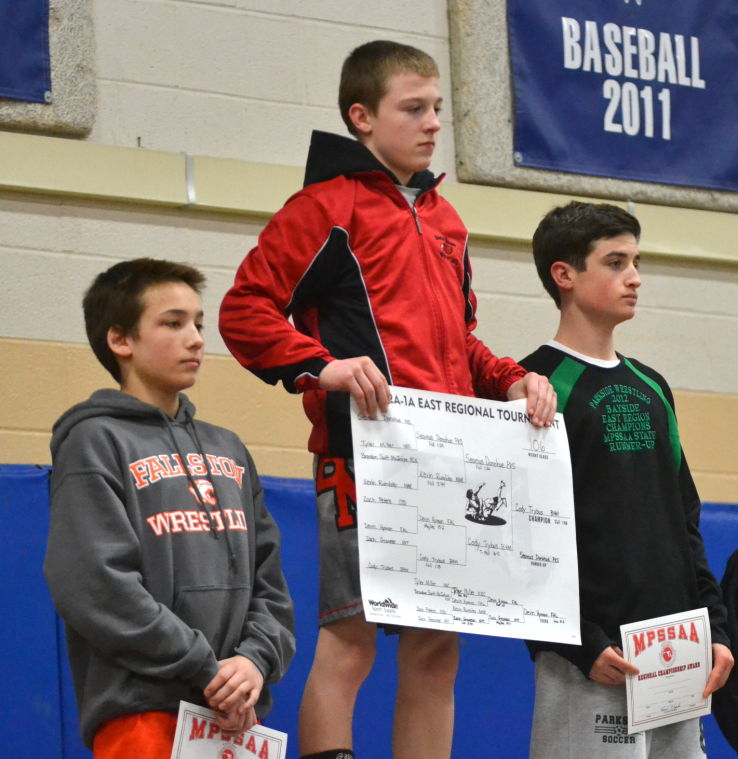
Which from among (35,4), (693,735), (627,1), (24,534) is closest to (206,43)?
(35,4)

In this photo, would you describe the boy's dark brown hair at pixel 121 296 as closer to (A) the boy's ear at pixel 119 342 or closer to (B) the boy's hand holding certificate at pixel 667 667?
(A) the boy's ear at pixel 119 342

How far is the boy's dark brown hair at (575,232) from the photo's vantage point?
9.68 feet

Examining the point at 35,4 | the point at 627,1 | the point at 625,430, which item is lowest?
the point at 625,430

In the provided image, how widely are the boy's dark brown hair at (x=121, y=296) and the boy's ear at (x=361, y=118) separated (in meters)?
0.46

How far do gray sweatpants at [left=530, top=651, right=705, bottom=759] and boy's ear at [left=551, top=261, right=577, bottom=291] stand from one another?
0.81 metres

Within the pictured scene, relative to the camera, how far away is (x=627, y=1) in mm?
4492

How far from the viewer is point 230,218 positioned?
387 centimetres

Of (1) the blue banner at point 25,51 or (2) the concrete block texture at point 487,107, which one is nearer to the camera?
(1) the blue banner at point 25,51

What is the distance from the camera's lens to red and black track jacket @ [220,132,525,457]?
245cm

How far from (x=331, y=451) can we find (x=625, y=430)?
2.10 ft

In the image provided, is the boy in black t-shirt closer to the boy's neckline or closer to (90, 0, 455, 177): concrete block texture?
the boy's neckline

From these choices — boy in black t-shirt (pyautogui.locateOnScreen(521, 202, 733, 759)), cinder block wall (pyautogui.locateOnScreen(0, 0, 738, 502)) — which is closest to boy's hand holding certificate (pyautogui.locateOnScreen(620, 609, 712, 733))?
boy in black t-shirt (pyautogui.locateOnScreen(521, 202, 733, 759))

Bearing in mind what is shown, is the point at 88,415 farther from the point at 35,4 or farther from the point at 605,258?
the point at 35,4

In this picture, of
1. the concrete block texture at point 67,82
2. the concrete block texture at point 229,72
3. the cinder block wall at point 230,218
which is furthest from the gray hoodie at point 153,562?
the concrete block texture at point 229,72
